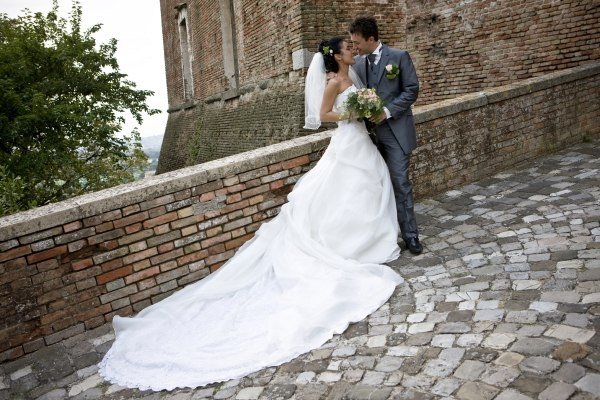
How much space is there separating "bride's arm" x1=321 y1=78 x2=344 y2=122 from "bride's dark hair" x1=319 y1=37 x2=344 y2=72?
0.13 meters

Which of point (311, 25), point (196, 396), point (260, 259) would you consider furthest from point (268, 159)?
point (311, 25)

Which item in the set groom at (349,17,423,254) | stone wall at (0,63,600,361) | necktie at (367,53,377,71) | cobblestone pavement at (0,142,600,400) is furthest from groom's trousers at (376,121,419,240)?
stone wall at (0,63,600,361)

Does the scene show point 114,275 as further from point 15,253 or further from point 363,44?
point 363,44

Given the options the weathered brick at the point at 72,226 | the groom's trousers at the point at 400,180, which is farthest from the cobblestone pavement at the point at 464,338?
the weathered brick at the point at 72,226

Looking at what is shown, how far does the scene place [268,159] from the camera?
14.6ft

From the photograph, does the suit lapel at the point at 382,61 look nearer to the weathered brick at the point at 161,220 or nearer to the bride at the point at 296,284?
the bride at the point at 296,284

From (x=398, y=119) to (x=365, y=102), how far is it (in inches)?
19.2

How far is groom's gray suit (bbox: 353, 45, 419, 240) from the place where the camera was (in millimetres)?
4051

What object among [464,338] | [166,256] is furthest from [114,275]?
[464,338]

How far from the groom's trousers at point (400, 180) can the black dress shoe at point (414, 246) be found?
0.12 feet

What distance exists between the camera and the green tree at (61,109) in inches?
473

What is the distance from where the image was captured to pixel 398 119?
4.17 metres

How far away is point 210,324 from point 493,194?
3719 mm

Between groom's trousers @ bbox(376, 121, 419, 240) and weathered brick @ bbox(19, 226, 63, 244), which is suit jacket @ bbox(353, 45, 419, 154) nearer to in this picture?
groom's trousers @ bbox(376, 121, 419, 240)
